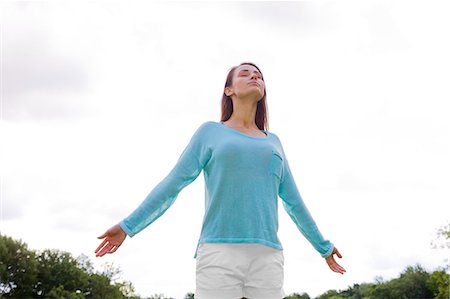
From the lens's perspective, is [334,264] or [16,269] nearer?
[334,264]

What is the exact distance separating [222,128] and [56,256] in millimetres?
36698

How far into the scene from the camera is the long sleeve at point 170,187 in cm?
364

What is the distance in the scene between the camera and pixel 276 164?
388 centimetres

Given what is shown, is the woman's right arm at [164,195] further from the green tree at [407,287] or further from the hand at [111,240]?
the green tree at [407,287]

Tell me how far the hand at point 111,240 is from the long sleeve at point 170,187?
39mm

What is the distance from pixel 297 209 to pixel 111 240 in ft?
4.42

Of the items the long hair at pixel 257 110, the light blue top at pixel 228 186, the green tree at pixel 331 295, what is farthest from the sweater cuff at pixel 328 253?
the green tree at pixel 331 295

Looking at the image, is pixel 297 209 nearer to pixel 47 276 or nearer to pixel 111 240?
pixel 111 240

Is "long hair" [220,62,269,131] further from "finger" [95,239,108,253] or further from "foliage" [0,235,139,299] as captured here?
"foliage" [0,235,139,299]

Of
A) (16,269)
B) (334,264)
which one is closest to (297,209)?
(334,264)

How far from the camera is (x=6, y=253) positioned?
34781mm

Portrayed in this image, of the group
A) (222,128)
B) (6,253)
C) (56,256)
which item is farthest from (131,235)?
(56,256)

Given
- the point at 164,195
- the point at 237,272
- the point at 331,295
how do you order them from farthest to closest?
1. the point at 331,295
2. the point at 164,195
3. the point at 237,272

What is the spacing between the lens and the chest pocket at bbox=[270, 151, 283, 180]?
12.6ft
